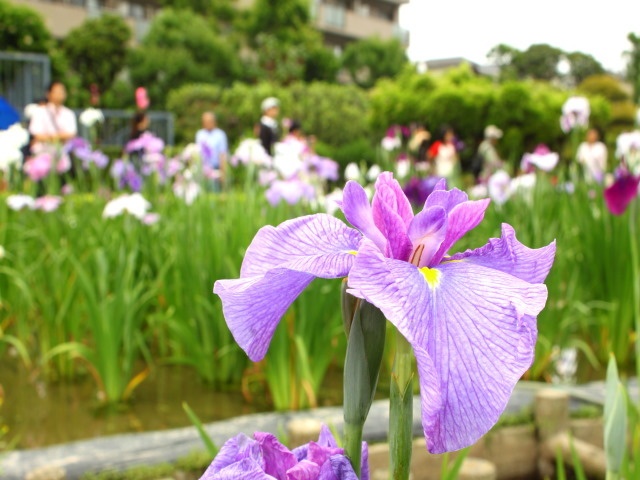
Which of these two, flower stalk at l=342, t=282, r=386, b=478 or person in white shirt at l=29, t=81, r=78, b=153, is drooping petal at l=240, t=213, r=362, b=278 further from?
person in white shirt at l=29, t=81, r=78, b=153

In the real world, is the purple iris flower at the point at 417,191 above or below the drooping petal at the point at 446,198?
below

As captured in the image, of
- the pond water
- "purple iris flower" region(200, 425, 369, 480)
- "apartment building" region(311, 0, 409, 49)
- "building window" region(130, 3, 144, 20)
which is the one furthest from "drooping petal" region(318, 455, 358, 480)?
"apartment building" region(311, 0, 409, 49)

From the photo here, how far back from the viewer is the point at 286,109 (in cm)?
1812

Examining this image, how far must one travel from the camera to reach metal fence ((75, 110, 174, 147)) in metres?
15.4

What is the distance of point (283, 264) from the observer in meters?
0.51

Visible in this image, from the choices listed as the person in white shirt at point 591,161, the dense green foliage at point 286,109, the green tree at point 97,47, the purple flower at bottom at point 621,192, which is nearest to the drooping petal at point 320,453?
the purple flower at bottom at point 621,192

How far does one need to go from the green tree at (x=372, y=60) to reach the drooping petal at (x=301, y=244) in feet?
109

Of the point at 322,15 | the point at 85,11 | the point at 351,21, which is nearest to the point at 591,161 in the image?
the point at 85,11

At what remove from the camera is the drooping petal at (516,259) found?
0.54 meters

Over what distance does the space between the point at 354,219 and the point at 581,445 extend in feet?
5.43

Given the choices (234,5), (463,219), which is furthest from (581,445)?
(234,5)

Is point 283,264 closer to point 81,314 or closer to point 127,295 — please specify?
point 127,295

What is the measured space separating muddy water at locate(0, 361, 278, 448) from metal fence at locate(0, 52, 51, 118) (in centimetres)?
1080

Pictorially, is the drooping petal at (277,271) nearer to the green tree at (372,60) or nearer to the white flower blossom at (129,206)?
the white flower blossom at (129,206)
